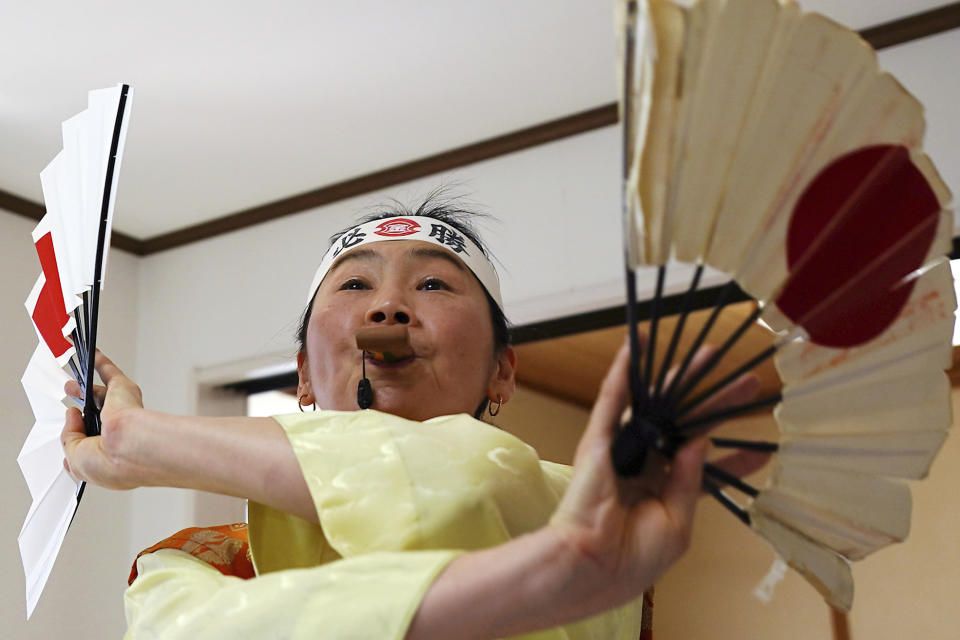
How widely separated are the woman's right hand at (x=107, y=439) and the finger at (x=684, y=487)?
376 mm

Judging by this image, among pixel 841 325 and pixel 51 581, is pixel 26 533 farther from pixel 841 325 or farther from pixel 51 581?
pixel 51 581

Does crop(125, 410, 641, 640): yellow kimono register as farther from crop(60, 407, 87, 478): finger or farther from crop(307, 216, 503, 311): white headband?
crop(307, 216, 503, 311): white headband

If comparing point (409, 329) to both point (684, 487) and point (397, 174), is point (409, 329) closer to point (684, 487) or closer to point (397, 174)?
point (684, 487)

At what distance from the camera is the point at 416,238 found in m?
1.03

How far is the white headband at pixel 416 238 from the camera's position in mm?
1033

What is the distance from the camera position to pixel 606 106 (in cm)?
249

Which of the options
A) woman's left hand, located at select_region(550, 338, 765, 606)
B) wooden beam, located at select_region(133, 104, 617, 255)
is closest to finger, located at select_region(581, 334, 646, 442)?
woman's left hand, located at select_region(550, 338, 765, 606)

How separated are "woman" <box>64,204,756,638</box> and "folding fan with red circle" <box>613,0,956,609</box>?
36 millimetres

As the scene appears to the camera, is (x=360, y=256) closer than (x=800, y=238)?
No

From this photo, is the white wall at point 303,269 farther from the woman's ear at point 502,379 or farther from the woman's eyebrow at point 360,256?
the woman's eyebrow at point 360,256

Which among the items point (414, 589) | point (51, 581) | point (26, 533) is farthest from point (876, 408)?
point (51, 581)

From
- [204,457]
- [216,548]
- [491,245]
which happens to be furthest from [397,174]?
[204,457]

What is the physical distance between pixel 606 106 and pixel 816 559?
191cm

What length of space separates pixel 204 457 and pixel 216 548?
0.17m
